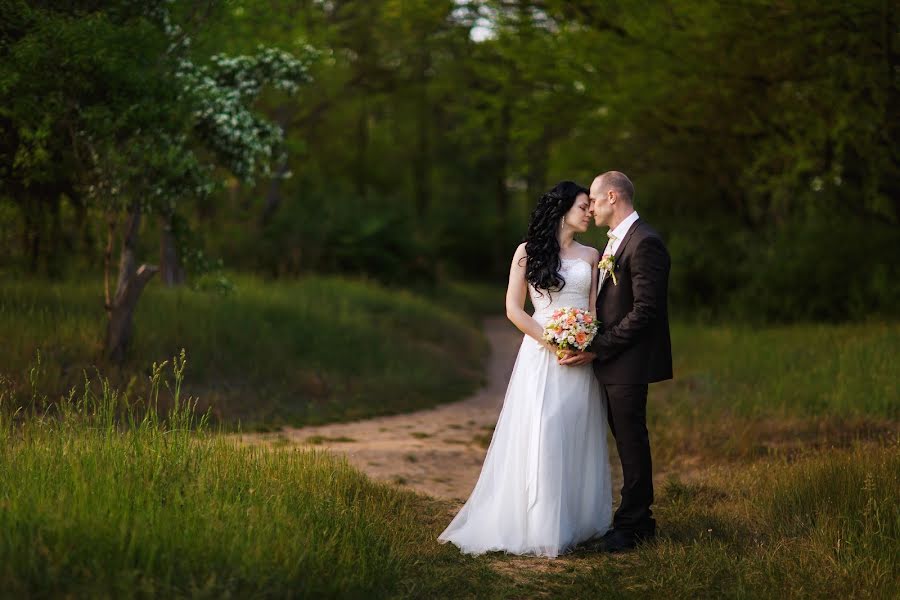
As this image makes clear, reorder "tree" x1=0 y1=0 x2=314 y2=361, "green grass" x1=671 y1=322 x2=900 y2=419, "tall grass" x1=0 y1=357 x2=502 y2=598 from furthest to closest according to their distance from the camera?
"green grass" x1=671 y1=322 x2=900 y2=419 → "tree" x1=0 y1=0 x2=314 y2=361 → "tall grass" x1=0 y1=357 x2=502 y2=598

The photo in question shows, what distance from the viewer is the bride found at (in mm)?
6691

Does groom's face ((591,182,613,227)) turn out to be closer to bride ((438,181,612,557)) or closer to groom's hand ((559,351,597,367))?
bride ((438,181,612,557))

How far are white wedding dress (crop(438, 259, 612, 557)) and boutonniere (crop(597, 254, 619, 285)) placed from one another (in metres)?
0.18

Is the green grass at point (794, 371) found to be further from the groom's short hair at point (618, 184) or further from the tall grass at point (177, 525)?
the tall grass at point (177, 525)

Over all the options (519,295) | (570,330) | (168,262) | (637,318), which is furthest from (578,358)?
(168,262)

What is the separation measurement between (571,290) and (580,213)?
54 centimetres

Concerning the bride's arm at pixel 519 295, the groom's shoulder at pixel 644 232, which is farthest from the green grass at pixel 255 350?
the groom's shoulder at pixel 644 232

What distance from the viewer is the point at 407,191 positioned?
4531 centimetres

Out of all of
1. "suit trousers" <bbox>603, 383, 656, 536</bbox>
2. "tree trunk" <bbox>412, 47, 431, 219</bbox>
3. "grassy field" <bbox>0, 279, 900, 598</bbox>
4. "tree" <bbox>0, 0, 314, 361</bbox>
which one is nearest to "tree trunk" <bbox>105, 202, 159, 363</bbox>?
"tree" <bbox>0, 0, 314, 361</bbox>

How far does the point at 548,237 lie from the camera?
6.87 meters

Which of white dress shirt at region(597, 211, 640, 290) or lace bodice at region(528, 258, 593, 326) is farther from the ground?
white dress shirt at region(597, 211, 640, 290)

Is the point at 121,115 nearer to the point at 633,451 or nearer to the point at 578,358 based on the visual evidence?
the point at 578,358

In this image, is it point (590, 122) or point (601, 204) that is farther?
point (590, 122)

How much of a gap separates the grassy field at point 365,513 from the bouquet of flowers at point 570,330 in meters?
1.41
